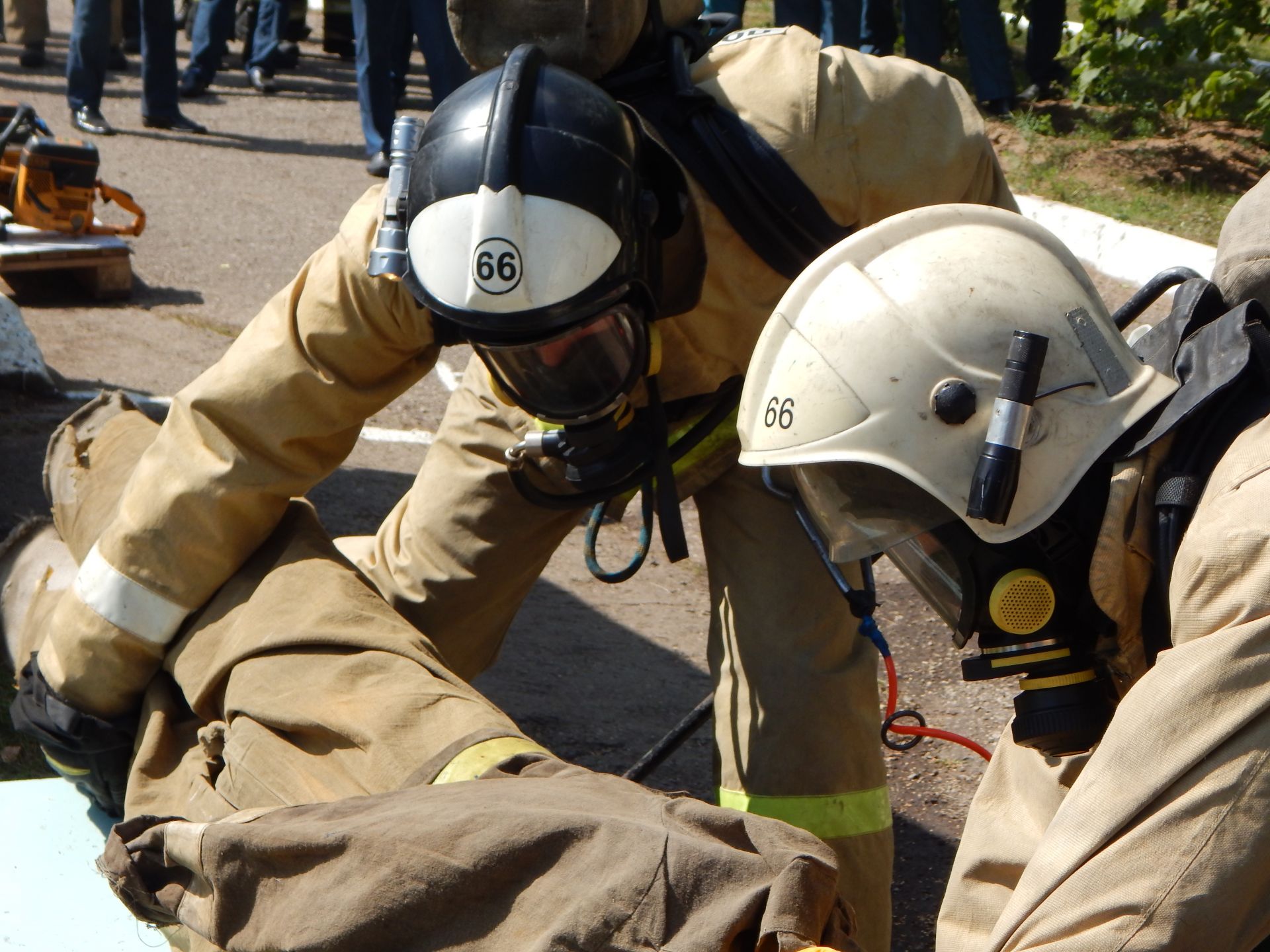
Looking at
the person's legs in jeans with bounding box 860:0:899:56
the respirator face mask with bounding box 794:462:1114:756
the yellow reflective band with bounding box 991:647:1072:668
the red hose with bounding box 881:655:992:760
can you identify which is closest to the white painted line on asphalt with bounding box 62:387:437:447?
the red hose with bounding box 881:655:992:760

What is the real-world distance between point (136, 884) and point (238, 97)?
8.72 metres

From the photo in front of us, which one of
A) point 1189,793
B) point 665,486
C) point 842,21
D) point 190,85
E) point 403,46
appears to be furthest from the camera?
point 190,85

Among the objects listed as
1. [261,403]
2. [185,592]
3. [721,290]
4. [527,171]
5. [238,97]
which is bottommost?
[238,97]

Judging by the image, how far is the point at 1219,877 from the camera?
54.2 inches

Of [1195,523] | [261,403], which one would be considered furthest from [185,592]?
[1195,523]

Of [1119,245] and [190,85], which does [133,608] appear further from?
[190,85]

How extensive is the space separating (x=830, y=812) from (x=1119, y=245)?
4043mm

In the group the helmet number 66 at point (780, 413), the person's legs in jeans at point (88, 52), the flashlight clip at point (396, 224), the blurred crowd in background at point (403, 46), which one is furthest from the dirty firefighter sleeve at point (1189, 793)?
the person's legs in jeans at point (88, 52)

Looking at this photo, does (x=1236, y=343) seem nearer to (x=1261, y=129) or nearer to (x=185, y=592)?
(x=185, y=592)

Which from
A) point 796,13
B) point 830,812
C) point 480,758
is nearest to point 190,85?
point 796,13

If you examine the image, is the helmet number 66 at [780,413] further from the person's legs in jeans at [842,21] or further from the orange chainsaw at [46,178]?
the person's legs in jeans at [842,21]

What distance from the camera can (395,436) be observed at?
4.88 metres

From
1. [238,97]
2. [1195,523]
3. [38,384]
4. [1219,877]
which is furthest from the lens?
[238,97]

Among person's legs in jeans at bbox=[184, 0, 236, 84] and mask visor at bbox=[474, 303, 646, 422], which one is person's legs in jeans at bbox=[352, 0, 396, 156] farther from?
mask visor at bbox=[474, 303, 646, 422]
